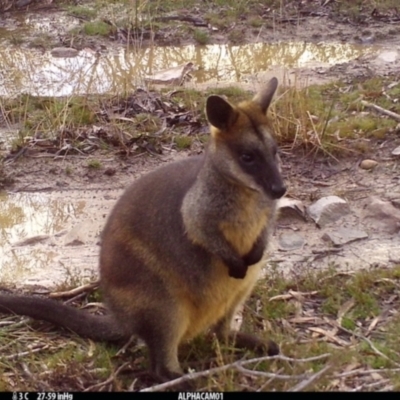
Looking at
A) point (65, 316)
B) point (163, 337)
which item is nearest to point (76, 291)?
point (65, 316)

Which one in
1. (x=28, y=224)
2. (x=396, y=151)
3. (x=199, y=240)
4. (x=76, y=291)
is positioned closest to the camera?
(x=199, y=240)

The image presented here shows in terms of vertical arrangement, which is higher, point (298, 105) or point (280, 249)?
point (298, 105)

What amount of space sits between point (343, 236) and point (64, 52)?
587 centimetres

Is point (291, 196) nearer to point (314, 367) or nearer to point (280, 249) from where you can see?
point (280, 249)

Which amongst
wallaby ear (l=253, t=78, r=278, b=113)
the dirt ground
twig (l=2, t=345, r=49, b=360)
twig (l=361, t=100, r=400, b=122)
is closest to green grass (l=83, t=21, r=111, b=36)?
the dirt ground

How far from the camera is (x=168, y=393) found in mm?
3725

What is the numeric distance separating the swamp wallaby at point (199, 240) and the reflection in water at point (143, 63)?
4.77m

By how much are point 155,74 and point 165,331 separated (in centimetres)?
572

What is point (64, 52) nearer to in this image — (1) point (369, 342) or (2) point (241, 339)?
(2) point (241, 339)

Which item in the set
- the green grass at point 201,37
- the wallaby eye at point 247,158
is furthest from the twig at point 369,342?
the green grass at point 201,37

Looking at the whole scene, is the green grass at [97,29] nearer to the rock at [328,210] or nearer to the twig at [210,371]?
the rock at [328,210]

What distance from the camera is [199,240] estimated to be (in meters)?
3.88

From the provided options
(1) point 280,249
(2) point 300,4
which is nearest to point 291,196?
(1) point 280,249

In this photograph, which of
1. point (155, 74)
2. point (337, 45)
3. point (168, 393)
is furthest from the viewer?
point (337, 45)
